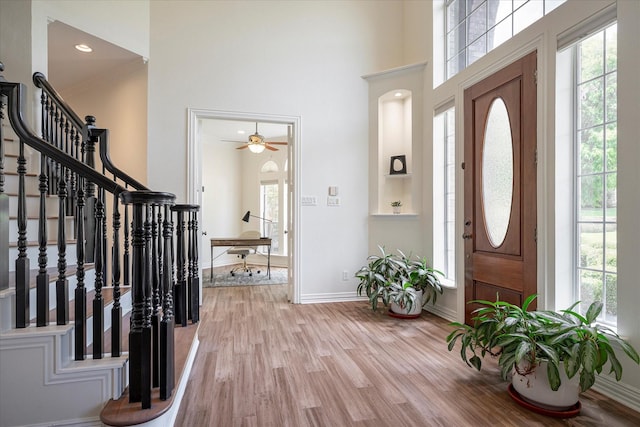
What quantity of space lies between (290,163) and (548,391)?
3.32 m

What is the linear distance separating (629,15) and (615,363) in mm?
1905

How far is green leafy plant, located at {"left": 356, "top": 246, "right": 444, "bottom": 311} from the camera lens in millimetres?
3486

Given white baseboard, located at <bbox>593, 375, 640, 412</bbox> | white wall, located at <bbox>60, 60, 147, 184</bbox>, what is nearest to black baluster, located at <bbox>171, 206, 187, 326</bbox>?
white wall, located at <bbox>60, 60, 147, 184</bbox>

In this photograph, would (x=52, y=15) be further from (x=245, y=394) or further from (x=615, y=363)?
(x=615, y=363)

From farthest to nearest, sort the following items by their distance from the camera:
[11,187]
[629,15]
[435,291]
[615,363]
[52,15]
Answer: [435,291] < [52,15] < [11,187] < [629,15] < [615,363]

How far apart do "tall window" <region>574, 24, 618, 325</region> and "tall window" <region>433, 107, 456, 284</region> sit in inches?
56.8

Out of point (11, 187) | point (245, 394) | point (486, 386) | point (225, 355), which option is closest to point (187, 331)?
point (225, 355)

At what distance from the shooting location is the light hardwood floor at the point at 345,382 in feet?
5.83

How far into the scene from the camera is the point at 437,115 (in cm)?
379

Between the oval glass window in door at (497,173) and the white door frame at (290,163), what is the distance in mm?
2113

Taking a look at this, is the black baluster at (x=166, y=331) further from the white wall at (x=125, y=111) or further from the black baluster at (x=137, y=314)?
the white wall at (x=125, y=111)

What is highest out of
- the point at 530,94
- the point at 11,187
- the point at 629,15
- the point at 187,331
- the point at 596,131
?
the point at 629,15

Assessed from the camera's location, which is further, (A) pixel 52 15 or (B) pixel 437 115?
(B) pixel 437 115

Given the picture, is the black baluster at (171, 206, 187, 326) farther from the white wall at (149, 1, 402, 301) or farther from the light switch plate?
the light switch plate
